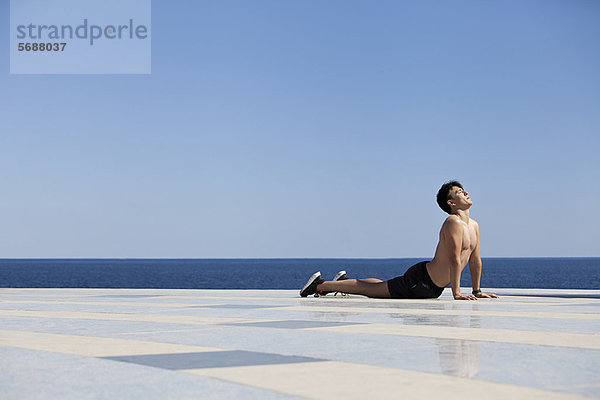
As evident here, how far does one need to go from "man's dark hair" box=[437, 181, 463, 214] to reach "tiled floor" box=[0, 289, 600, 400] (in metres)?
3.24

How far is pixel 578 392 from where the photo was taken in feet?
11.9

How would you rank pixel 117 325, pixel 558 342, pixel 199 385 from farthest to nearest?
pixel 117 325 → pixel 558 342 → pixel 199 385

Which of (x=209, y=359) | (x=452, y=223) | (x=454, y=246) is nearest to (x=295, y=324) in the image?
(x=209, y=359)

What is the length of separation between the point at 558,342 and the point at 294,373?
7.25 ft

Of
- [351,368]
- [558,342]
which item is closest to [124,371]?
[351,368]

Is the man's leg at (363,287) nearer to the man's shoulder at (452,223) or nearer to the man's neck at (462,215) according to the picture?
the man's shoulder at (452,223)

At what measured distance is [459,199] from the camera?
11.5 meters

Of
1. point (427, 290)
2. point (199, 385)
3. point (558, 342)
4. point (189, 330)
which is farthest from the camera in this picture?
point (427, 290)

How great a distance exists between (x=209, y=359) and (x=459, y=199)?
7334 mm

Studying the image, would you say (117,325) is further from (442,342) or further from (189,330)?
(442,342)

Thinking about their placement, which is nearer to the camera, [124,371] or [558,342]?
[124,371]

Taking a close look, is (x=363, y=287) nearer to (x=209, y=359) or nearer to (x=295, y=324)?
(x=295, y=324)

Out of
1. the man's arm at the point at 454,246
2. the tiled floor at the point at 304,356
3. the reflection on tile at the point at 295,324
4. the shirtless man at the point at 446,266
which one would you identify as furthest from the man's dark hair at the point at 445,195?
the reflection on tile at the point at 295,324

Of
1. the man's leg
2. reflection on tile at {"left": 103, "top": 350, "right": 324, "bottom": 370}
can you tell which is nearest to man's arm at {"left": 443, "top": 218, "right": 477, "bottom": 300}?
the man's leg
